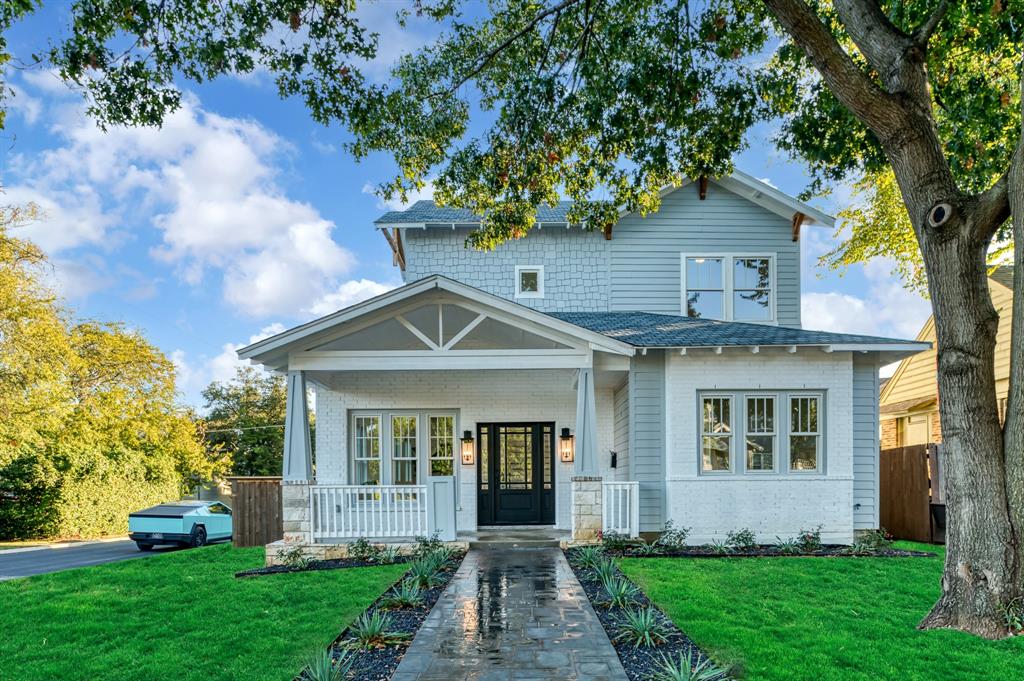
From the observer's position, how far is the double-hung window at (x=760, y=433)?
11227 millimetres

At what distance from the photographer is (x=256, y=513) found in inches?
524

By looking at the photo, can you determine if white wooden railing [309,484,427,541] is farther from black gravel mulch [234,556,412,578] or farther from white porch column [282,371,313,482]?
black gravel mulch [234,556,412,578]

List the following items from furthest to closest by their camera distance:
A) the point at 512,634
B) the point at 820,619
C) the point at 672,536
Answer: the point at 672,536
the point at 820,619
the point at 512,634

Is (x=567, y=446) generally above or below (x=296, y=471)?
above

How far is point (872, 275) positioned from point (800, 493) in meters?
14.2

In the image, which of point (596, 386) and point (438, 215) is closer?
point (596, 386)

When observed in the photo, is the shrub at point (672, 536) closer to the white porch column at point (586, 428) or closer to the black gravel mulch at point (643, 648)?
the white porch column at point (586, 428)

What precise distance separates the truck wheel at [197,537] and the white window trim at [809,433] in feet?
44.3

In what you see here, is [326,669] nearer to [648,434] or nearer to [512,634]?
[512,634]

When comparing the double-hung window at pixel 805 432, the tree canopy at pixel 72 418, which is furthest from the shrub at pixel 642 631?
the tree canopy at pixel 72 418

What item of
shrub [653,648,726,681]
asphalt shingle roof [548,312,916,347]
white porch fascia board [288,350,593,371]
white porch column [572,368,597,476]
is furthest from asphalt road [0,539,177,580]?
shrub [653,648,726,681]

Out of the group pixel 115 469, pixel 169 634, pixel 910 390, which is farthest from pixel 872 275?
pixel 115 469

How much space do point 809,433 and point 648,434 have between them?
2.64 metres

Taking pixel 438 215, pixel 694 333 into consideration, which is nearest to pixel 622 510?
pixel 694 333
